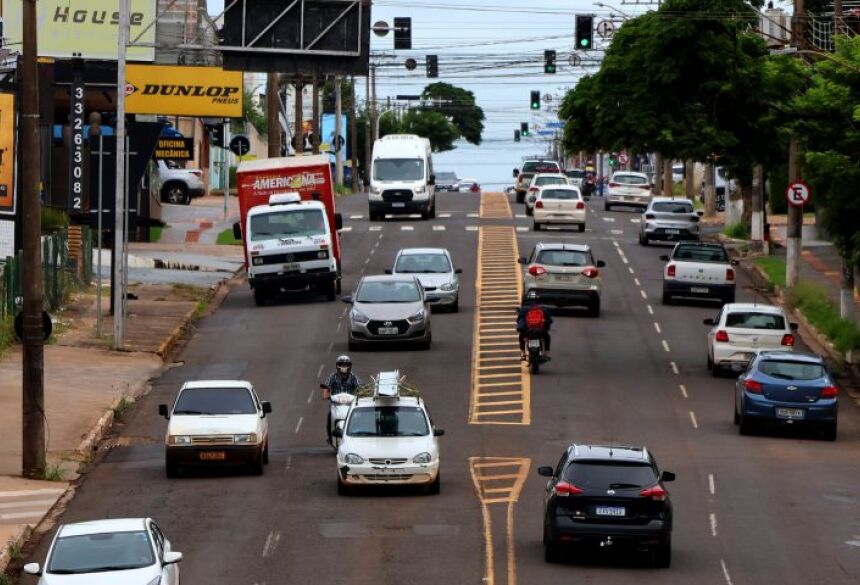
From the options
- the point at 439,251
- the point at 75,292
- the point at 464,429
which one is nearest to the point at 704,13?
the point at 439,251

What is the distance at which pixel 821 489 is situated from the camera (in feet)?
97.2

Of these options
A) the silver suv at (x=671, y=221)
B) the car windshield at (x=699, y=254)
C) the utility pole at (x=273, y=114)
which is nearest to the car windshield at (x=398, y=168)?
the utility pole at (x=273, y=114)

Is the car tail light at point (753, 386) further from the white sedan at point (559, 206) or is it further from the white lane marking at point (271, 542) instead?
the white sedan at point (559, 206)

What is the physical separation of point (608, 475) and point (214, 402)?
9836 mm

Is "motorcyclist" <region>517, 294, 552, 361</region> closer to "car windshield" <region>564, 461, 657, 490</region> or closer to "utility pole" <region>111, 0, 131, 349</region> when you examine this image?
"utility pole" <region>111, 0, 131, 349</region>

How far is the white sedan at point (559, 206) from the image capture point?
2830 inches

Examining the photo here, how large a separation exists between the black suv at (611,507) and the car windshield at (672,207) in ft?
148

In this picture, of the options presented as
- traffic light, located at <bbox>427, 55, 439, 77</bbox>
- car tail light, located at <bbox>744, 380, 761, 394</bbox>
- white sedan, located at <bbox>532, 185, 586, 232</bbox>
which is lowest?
car tail light, located at <bbox>744, 380, 761, 394</bbox>

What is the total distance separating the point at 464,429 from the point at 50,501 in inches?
366

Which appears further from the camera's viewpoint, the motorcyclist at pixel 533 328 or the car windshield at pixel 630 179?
the car windshield at pixel 630 179

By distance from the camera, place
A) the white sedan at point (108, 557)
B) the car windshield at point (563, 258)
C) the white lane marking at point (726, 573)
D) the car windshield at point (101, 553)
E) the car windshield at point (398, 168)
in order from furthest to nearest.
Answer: the car windshield at point (398, 168)
the car windshield at point (563, 258)
the white lane marking at point (726, 573)
the car windshield at point (101, 553)
the white sedan at point (108, 557)

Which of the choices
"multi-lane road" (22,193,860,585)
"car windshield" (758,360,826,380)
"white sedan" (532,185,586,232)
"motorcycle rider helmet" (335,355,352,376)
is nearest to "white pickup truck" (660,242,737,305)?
"multi-lane road" (22,193,860,585)

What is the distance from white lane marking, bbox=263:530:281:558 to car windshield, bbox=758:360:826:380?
12.9m

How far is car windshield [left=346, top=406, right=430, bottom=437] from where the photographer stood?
28.8 m
